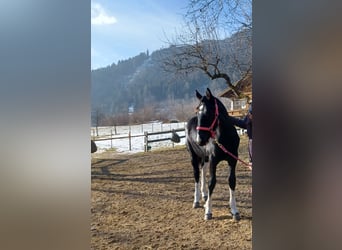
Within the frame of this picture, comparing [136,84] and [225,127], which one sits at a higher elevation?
[136,84]

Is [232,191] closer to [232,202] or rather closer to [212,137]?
[232,202]

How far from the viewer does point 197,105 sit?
177cm

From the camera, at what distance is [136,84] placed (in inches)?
73.5

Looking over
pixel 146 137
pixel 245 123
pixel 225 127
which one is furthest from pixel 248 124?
pixel 146 137

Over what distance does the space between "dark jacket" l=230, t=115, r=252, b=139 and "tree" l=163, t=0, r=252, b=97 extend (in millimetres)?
149

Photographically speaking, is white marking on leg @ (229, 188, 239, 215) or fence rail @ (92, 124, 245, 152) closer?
white marking on leg @ (229, 188, 239, 215)

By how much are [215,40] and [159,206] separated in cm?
106

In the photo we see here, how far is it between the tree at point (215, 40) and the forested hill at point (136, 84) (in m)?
0.10

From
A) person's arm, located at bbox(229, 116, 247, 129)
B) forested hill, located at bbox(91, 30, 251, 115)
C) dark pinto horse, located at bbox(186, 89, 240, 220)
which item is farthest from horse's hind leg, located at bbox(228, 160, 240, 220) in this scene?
forested hill, located at bbox(91, 30, 251, 115)

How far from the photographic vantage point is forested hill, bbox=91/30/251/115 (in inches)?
70.8

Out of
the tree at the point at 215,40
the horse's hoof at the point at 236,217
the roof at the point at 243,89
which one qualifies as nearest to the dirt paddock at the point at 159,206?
the horse's hoof at the point at 236,217

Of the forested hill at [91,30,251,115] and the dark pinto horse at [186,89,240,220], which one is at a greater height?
the forested hill at [91,30,251,115]

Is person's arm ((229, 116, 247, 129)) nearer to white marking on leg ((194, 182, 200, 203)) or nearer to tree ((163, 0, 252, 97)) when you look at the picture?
tree ((163, 0, 252, 97))
